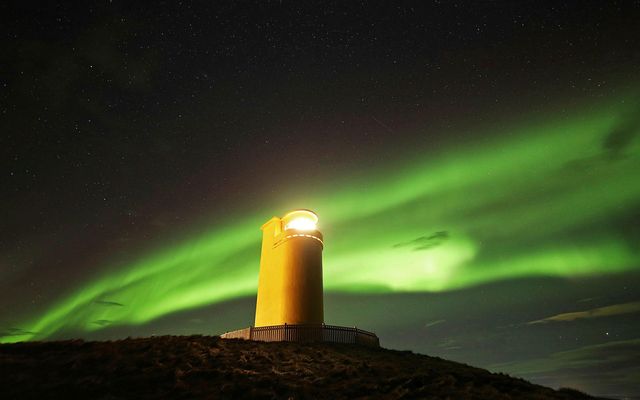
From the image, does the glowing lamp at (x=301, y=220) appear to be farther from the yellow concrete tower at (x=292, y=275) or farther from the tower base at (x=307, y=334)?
the tower base at (x=307, y=334)

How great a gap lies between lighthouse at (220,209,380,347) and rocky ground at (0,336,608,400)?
14.7 ft

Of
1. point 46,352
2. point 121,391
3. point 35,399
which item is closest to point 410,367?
point 121,391

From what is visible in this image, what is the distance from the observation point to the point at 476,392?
40.0ft

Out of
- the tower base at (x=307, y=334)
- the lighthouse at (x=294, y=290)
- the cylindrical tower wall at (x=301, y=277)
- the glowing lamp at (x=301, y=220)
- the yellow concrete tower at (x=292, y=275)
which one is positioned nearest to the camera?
the tower base at (x=307, y=334)

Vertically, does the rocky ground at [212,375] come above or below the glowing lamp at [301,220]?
below

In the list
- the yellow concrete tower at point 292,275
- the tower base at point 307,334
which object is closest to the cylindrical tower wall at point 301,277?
the yellow concrete tower at point 292,275

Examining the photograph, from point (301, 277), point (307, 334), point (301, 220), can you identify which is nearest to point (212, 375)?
point (307, 334)

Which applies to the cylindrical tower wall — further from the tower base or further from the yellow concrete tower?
the tower base

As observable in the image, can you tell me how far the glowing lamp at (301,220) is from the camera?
84.4ft

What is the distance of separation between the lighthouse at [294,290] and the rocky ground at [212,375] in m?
4.49

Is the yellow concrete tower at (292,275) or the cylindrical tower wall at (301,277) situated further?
the yellow concrete tower at (292,275)

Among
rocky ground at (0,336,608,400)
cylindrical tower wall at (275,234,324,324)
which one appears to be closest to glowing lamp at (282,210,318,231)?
cylindrical tower wall at (275,234,324,324)

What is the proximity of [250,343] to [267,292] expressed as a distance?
7.88 meters

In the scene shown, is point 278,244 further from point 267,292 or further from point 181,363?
point 181,363
